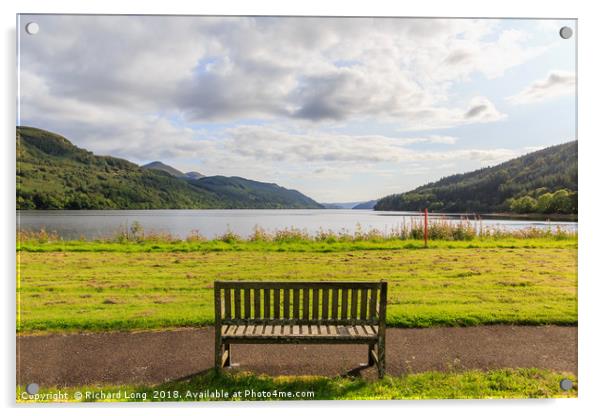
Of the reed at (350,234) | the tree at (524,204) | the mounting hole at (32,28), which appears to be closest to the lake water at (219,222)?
the reed at (350,234)

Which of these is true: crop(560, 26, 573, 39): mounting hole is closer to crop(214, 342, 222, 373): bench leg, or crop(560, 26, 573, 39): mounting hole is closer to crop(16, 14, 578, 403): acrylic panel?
crop(16, 14, 578, 403): acrylic panel

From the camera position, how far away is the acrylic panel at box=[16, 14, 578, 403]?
12.6ft

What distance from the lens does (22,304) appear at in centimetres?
480

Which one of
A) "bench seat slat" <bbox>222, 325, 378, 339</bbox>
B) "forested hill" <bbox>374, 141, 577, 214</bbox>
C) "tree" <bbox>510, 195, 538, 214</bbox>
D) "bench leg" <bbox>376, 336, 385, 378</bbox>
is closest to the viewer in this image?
"bench seat slat" <bbox>222, 325, 378, 339</bbox>

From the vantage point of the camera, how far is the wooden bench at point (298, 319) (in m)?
3.52

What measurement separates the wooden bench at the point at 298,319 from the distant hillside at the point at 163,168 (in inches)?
113

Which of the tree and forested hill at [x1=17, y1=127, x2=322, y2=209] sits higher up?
forested hill at [x1=17, y1=127, x2=322, y2=209]

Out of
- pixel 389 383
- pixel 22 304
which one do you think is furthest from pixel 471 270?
pixel 22 304

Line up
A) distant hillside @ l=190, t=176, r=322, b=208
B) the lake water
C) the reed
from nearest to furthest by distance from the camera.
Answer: distant hillside @ l=190, t=176, r=322, b=208 → the lake water → the reed

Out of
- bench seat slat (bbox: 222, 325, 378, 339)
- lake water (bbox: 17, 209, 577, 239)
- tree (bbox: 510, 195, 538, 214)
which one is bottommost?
bench seat slat (bbox: 222, 325, 378, 339)

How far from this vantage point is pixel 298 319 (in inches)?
144

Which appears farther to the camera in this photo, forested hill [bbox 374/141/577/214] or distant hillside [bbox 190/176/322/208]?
distant hillside [bbox 190/176/322/208]

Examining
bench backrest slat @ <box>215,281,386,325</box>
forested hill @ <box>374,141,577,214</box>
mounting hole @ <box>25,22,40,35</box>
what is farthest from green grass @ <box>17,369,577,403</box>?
mounting hole @ <box>25,22,40,35</box>

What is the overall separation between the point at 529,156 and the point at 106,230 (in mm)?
8610
